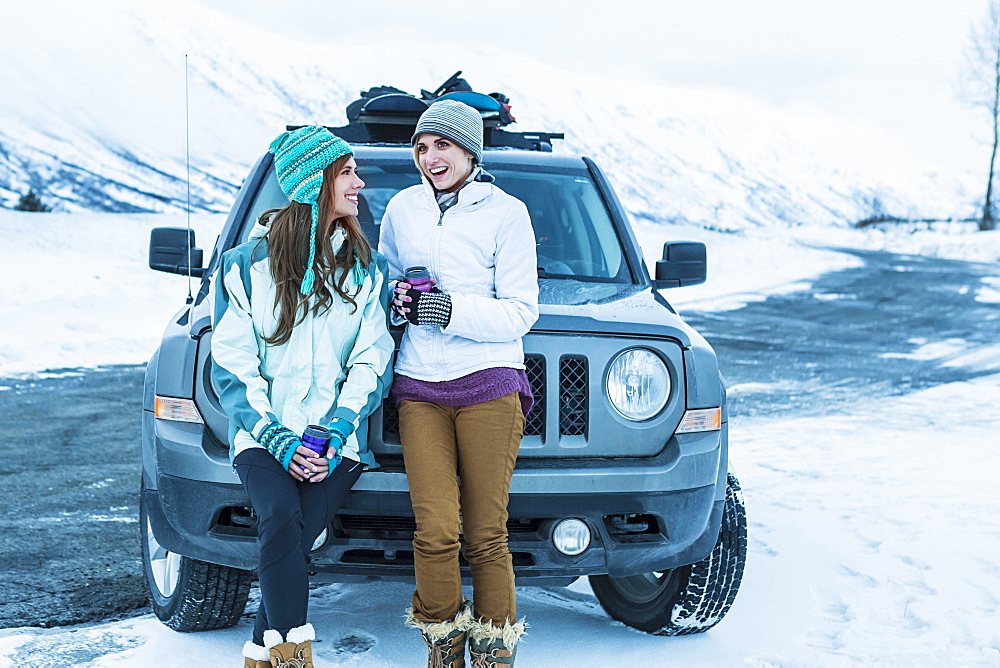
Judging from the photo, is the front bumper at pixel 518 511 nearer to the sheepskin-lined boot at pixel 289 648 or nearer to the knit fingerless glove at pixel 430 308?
the sheepskin-lined boot at pixel 289 648

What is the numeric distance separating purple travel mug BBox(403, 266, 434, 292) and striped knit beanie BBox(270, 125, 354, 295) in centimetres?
27

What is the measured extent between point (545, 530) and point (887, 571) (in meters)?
1.97

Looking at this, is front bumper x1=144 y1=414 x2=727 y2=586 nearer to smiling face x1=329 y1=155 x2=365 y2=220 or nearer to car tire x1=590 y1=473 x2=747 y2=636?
car tire x1=590 y1=473 x2=747 y2=636

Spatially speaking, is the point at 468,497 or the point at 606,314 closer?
the point at 468,497

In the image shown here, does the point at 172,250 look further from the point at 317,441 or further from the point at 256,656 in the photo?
the point at 256,656

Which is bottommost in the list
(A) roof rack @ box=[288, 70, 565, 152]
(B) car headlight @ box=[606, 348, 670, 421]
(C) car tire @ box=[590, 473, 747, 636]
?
(C) car tire @ box=[590, 473, 747, 636]

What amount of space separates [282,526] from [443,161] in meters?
1.11

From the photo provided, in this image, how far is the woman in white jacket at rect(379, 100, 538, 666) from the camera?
8.98ft

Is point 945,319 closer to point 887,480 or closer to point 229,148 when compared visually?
point 887,480

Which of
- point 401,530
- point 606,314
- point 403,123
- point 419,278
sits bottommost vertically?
point 401,530

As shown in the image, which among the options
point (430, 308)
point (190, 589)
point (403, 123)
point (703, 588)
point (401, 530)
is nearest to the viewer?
point (430, 308)

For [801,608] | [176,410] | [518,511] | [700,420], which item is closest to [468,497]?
[518,511]

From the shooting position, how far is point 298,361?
2742 mm

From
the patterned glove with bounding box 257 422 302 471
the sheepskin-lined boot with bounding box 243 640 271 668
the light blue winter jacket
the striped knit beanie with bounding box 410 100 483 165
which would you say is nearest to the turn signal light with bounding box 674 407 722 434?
the light blue winter jacket
